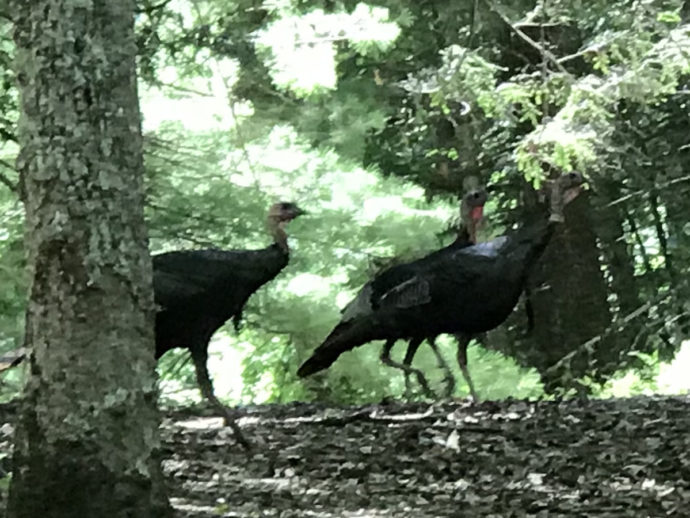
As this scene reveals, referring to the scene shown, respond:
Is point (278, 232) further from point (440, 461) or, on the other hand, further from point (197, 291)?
point (440, 461)

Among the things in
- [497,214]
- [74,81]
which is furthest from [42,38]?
[497,214]

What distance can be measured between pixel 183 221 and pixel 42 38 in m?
3.82

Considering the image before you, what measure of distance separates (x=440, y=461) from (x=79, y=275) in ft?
7.21


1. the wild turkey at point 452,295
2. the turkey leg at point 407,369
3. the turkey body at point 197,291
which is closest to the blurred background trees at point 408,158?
the wild turkey at point 452,295

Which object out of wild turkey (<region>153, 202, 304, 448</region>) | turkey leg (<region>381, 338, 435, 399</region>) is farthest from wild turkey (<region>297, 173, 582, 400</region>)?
wild turkey (<region>153, 202, 304, 448</region>)

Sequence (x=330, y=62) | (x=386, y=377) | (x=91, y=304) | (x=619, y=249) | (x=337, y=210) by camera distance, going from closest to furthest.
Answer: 1. (x=91, y=304)
2. (x=330, y=62)
3. (x=337, y=210)
4. (x=386, y=377)
5. (x=619, y=249)

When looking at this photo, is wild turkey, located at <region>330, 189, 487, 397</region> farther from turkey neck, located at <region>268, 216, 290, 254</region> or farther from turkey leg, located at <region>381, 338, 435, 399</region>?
turkey neck, located at <region>268, 216, 290, 254</region>

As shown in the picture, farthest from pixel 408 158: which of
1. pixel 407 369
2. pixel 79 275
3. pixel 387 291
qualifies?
pixel 79 275

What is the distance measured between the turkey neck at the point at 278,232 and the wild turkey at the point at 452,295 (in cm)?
120

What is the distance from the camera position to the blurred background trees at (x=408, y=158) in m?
6.81

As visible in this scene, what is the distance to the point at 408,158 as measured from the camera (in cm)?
1098

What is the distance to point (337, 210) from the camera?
8.70m

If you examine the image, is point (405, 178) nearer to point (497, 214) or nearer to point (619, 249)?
point (497, 214)

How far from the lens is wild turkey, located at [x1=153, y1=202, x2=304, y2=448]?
5.45m
